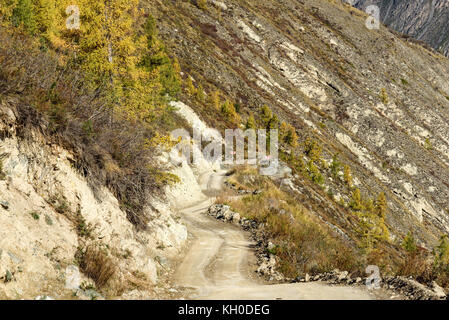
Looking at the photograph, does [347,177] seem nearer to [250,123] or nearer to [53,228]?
[250,123]

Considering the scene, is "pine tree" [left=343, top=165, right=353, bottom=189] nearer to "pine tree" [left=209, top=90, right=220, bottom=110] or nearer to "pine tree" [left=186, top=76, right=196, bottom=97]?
"pine tree" [left=209, top=90, right=220, bottom=110]

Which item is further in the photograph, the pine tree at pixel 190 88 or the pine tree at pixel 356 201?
the pine tree at pixel 356 201

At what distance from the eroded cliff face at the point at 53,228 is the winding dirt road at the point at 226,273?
1427 mm

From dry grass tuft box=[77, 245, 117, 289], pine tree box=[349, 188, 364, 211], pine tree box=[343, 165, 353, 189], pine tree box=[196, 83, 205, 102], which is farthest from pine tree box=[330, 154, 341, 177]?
dry grass tuft box=[77, 245, 117, 289]

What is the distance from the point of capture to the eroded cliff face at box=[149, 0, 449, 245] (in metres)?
57.0

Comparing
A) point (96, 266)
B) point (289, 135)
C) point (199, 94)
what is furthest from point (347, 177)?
point (96, 266)

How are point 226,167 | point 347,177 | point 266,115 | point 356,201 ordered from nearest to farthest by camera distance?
point 226,167, point 356,201, point 347,177, point 266,115

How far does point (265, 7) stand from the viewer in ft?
317

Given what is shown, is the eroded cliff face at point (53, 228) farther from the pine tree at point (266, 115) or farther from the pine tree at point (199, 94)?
the pine tree at point (266, 115)

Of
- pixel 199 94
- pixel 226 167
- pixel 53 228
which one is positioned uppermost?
pixel 53 228

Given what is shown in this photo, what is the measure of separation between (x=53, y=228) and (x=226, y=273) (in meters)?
5.64

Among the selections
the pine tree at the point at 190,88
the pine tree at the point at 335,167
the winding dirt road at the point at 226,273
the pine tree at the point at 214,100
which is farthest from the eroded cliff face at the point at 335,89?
the winding dirt road at the point at 226,273

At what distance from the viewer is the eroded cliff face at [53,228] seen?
5.57m

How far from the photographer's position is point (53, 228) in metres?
6.57
